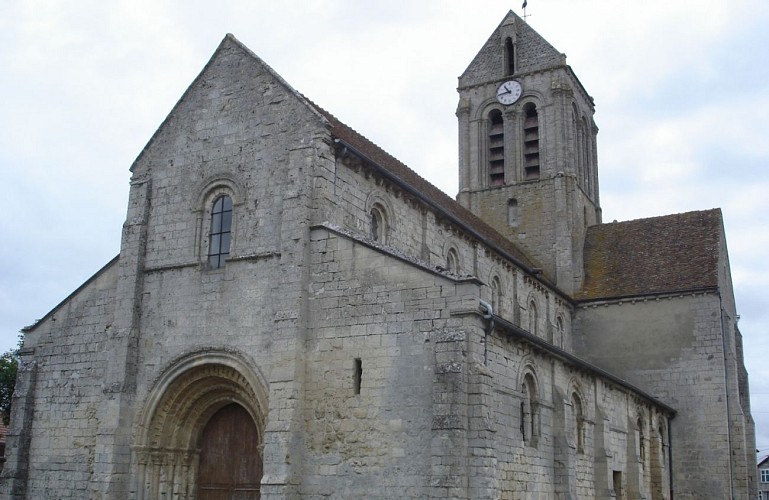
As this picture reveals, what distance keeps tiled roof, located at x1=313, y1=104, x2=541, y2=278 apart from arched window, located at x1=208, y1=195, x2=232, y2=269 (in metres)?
2.88

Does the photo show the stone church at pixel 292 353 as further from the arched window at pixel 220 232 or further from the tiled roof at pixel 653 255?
the tiled roof at pixel 653 255

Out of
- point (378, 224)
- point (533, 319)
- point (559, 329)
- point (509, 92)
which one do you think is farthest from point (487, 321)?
point (509, 92)

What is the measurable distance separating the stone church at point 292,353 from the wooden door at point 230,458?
4cm

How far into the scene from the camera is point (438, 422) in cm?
1466

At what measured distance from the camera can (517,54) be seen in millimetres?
35125

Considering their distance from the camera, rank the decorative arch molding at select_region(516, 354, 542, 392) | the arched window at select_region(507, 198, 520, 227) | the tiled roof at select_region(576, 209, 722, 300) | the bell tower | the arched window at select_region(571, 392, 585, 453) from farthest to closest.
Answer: the arched window at select_region(507, 198, 520, 227) → the bell tower → the tiled roof at select_region(576, 209, 722, 300) → the arched window at select_region(571, 392, 585, 453) → the decorative arch molding at select_region(516, 354, 542, 392)

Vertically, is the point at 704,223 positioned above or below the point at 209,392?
above

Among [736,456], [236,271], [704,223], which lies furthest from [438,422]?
[704,223]

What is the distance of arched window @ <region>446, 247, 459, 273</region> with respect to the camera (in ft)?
72.5

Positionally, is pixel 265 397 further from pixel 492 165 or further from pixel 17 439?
pixel 492 165

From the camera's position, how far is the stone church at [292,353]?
1528 centimetres

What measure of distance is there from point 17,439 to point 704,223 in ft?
77.9

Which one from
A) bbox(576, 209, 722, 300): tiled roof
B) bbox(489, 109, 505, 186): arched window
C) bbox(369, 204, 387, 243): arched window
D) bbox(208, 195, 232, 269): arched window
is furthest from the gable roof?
bbox(489, 109, 505, 186): arched window

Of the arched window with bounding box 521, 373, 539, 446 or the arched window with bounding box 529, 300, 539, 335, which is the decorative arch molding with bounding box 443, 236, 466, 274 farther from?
the arched window with bounding box 529, 300, 539, 335
